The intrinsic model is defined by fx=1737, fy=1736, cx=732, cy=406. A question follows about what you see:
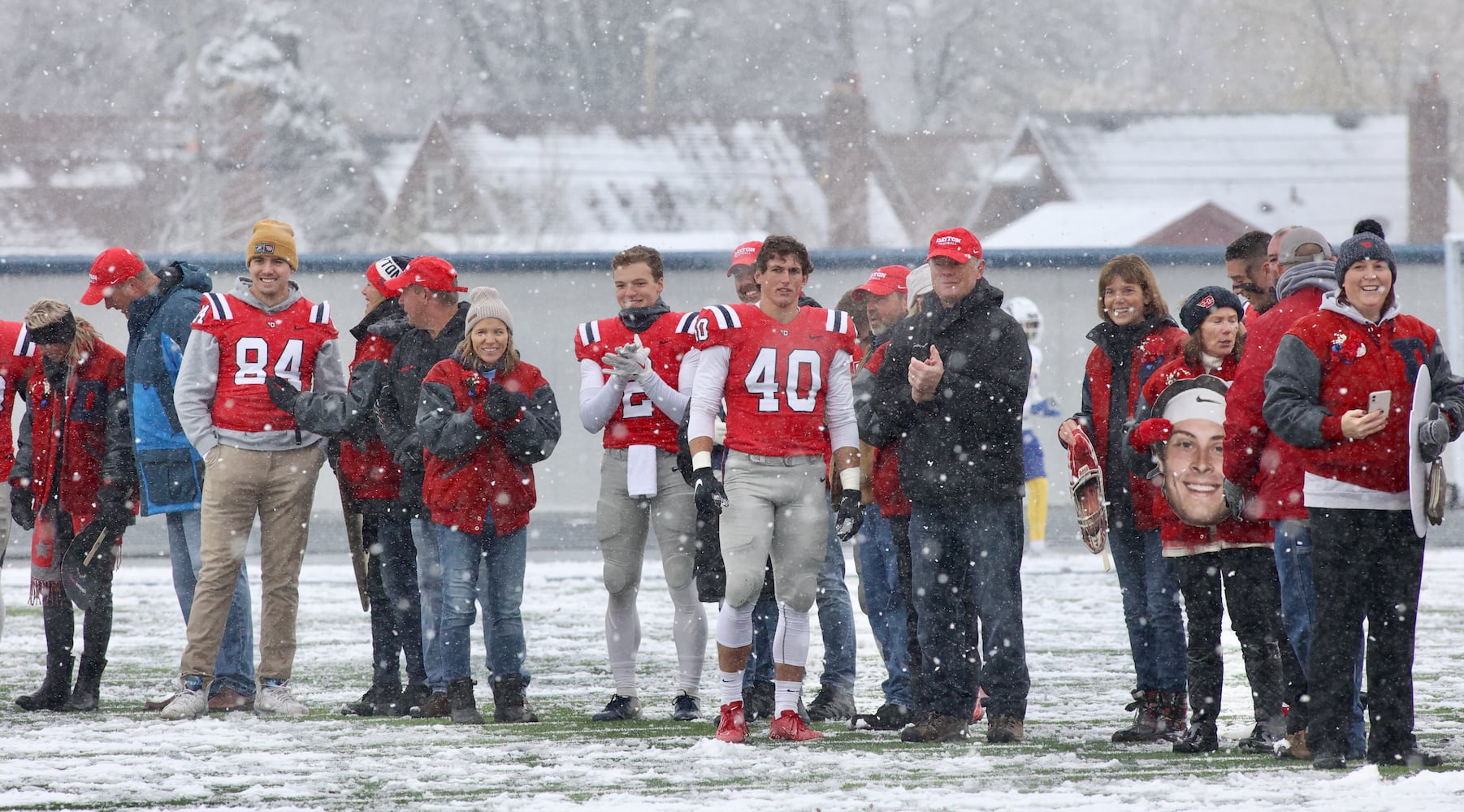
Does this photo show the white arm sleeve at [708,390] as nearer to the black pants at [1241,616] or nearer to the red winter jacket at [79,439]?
the black pants at [1241,616]

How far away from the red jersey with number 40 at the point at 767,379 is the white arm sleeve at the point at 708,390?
32mm

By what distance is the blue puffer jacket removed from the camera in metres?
7.99

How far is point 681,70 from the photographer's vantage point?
58.2 metres

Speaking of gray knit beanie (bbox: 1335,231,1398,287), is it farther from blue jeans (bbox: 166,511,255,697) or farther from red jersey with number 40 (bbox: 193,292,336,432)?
blue jeans (bbox: 166,511,255,697)

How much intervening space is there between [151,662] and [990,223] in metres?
45.9

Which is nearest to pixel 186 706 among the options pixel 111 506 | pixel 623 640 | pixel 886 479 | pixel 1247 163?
pixel 111 506

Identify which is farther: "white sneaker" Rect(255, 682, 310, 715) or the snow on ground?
"white sneaker" Rect(255, 682, 310, 715)

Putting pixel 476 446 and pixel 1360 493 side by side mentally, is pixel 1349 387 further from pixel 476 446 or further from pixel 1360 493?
pixel 476 446

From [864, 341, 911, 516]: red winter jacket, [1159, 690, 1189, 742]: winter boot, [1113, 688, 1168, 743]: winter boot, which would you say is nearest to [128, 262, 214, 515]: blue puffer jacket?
[864, 341, 911, 516]: red winter jacket

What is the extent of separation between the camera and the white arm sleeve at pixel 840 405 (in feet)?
22.7

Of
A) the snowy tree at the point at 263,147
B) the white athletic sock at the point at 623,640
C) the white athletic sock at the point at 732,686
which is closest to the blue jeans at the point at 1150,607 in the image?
the white athletic sock at the point at 732,686

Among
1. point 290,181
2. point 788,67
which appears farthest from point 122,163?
point 788,67

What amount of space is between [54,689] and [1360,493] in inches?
222

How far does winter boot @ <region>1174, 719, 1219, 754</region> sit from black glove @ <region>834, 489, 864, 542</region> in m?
1.44
